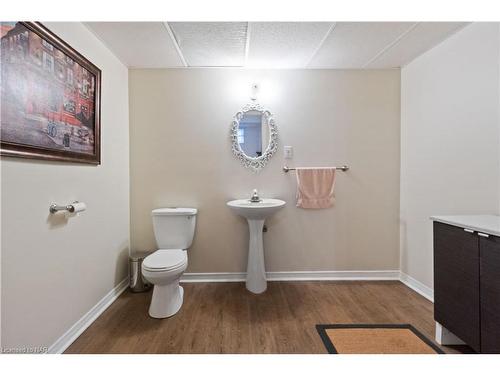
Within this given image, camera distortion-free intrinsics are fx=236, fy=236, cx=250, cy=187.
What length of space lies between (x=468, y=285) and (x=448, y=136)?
112 cm

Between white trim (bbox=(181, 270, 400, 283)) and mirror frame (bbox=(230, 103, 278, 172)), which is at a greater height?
mirror frame (bbox=(230, 103, 278, 172))

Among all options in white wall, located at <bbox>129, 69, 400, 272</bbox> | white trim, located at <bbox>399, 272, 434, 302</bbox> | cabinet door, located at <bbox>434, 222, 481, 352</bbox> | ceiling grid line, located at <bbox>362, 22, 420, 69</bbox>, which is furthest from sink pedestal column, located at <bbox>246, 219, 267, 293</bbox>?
ceiling grid line, located at <bbox>362, 22, 420, 69</bbox>

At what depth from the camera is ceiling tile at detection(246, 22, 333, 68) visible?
1.65m

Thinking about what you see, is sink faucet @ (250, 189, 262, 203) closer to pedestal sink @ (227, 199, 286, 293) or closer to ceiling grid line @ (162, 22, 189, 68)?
pedestal sink @ (227, 199, 286, 293)

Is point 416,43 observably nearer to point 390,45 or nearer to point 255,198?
point 390,45

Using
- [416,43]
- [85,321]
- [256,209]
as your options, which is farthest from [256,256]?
[416,43]

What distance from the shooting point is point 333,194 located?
234cm

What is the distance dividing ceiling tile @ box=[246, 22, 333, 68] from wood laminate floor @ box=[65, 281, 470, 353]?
208cm

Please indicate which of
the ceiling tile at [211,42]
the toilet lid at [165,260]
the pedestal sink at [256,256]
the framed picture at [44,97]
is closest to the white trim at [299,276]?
the pedestal sink at [256,256]

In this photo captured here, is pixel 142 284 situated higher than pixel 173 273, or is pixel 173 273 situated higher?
pixel 173 273

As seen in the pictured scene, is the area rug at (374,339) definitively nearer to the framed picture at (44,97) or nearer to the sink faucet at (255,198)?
the sink faucet at (255,198)

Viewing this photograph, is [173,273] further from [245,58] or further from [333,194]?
[245,58]
